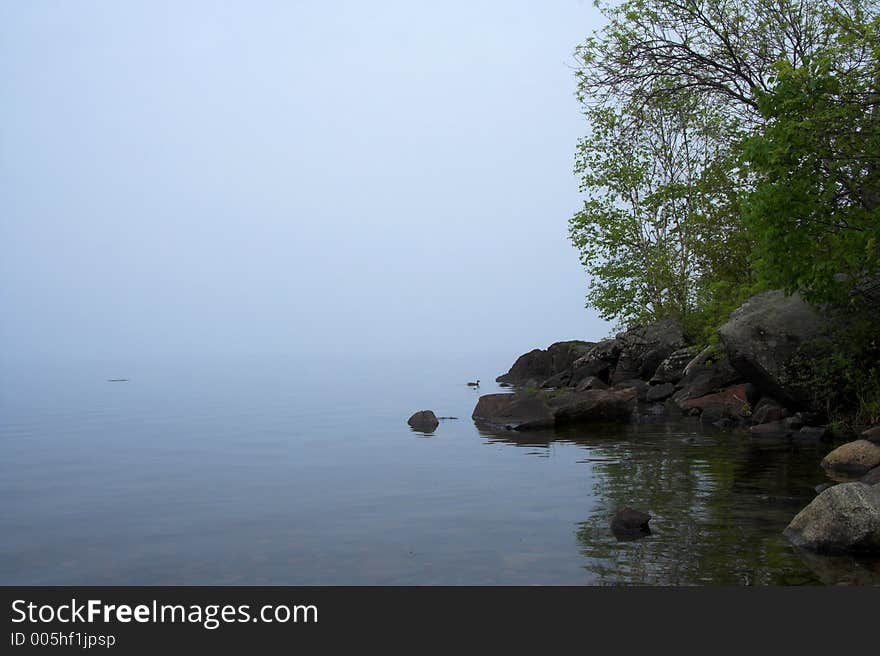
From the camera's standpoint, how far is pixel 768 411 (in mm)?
26656

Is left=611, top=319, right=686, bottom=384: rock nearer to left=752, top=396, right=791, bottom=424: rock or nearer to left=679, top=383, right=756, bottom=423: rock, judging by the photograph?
left=679, top=383, right=756, bottom=423: rock

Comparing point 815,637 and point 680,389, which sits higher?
point 680,389

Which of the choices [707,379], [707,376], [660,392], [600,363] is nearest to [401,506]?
[707,379]

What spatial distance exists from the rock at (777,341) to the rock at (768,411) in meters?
0.35

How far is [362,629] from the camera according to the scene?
8375mm

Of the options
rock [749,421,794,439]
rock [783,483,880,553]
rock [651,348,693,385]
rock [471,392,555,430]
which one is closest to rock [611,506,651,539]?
rock [783,483,880,553]

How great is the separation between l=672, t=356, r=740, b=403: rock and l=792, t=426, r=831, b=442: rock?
7.82 meters

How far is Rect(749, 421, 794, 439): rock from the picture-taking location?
24.6 m

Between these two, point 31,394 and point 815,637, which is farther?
point 31,394

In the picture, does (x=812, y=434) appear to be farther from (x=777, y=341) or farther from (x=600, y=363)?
(x=600, y=363)

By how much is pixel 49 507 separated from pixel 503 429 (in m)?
17.0

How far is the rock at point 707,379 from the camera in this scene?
32469 mm

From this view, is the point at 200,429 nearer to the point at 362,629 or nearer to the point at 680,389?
the point at 680,389

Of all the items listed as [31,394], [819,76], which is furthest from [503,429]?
[31,394]
